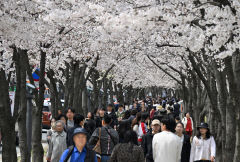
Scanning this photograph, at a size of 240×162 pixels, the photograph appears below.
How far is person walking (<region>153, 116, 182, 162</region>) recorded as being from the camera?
6656 mm

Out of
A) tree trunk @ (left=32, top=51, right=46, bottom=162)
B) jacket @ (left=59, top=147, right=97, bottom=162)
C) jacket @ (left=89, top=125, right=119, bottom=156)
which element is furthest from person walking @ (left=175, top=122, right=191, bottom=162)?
tree trunk @ (left=32, top=51, right=46, bottom=162)

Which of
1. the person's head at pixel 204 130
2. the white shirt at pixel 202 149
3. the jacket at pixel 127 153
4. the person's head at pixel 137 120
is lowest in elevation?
the white shirt at pixel 202 149

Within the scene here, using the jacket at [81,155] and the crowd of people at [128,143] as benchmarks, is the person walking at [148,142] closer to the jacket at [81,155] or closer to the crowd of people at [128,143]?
the crowd of people at [128,143]

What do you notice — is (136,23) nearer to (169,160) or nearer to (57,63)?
(169,160)

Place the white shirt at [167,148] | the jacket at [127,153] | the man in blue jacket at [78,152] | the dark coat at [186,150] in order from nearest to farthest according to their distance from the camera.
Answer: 1. the man in blue jacket at [78,152]
2. the jacket at [127,153]
3. the white shirt at [167,148]
4. the dark coat at [186,150]

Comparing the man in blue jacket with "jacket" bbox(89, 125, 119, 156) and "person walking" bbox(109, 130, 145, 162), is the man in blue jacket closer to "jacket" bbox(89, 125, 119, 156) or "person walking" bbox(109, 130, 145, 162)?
"person walking" bbox(109, 130, 145, 162)

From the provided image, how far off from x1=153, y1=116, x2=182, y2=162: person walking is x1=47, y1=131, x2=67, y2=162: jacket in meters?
2.41

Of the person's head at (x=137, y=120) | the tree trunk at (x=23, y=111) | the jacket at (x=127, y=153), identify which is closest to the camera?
the jacket at (x=127, y=153)

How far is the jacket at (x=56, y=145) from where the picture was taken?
843cm

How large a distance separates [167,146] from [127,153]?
3.83ft

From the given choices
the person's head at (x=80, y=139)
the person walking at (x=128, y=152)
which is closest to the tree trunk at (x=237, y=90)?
the person walking at (x=128, y=152)

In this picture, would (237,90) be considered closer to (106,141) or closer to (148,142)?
(148,142)

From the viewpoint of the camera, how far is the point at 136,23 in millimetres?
7539

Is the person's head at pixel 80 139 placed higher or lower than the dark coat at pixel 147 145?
higher
